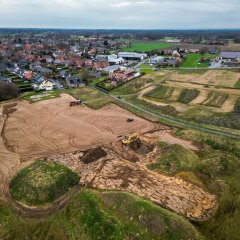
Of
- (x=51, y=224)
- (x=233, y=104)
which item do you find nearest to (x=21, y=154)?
(x=51, y=224)

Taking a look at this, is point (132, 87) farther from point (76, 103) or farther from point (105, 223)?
point (105, 223)

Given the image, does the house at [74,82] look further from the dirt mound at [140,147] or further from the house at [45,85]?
the dirt mound at [140,147]

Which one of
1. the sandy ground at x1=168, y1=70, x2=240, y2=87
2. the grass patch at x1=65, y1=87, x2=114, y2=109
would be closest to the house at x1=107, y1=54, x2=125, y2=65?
the sandy ground at x1=168, y1=70, x2=240, y2=87

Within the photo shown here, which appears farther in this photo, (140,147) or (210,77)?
Result: (210,77)

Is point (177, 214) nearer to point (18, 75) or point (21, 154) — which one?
point (21, 154)

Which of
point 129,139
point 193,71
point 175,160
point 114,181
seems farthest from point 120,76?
point 114,181

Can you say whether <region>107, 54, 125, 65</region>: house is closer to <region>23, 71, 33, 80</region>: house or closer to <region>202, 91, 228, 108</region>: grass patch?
<region>23, 71, 33, 80</region>: house
